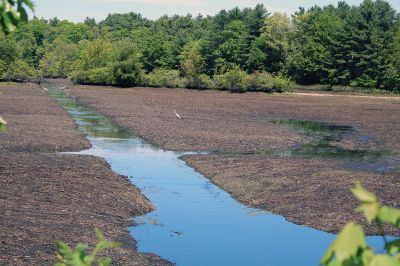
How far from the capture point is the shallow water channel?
15898 millimetres

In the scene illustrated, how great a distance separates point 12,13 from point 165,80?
99.2 meters

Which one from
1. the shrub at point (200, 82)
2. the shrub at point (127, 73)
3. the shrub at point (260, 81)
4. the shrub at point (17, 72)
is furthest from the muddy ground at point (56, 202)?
the shrub at point (17, 72)

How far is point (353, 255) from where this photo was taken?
6.37 ft

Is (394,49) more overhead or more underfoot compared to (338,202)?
more overhead

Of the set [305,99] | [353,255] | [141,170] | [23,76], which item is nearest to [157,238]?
[141,170]

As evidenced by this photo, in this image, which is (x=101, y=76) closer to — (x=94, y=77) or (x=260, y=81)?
(x=94, y=77)

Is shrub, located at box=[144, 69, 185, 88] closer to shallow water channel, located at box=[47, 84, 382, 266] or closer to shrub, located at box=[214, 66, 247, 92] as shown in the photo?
shrub, located at box=[214, 66, 247, 92]

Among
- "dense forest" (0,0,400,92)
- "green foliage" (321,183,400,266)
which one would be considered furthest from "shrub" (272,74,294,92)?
"green foliage" (321,183,400,266)

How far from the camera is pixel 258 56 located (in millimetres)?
101062

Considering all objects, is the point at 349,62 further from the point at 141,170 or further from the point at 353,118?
the point at 141,170

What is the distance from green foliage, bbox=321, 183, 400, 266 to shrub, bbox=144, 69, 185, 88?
99.3m

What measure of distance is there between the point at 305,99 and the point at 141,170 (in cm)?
5676

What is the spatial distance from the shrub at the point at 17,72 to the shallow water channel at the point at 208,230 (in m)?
77.4

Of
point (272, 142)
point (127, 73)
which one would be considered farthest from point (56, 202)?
point (127, 73)
